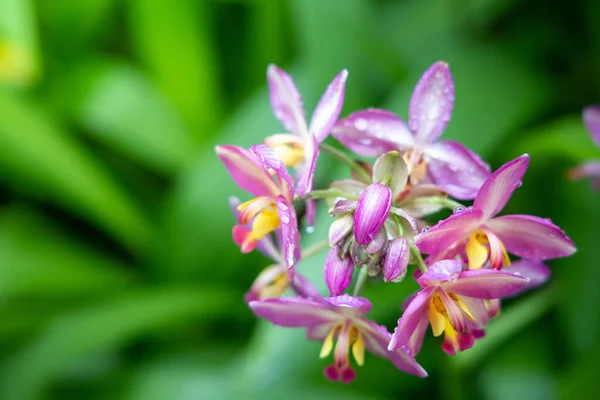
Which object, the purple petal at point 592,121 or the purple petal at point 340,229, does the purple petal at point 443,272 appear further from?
the purple petal at point 592,121

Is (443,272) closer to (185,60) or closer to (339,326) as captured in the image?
(339,326)

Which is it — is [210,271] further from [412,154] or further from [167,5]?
[412,154]

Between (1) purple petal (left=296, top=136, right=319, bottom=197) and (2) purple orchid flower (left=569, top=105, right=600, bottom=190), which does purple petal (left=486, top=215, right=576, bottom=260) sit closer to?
(1) purple petal (left=296, top=136, right=319, bottom=197)

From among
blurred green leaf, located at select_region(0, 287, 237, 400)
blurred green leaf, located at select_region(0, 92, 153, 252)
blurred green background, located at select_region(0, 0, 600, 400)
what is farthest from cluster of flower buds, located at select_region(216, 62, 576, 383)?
blurred green leaf, located at select_region(0, 92, 153, 252)

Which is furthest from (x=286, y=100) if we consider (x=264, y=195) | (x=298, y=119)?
(x=264, y=195)

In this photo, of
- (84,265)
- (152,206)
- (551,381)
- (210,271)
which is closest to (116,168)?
(152,206)

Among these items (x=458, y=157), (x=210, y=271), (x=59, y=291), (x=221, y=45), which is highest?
(x=221, y=45)
